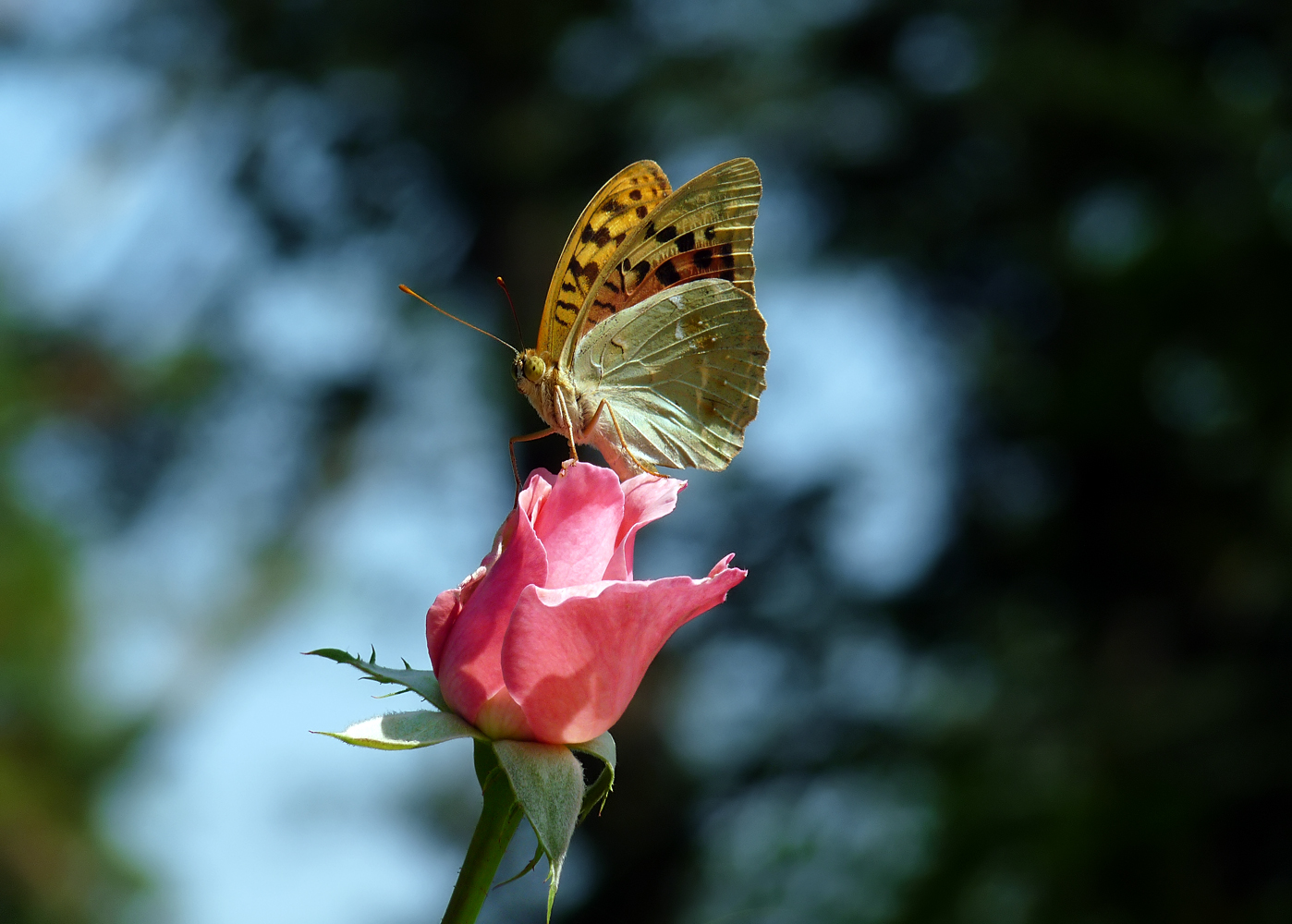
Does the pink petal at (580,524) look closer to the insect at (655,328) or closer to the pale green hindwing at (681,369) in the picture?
the insect at (655,328)

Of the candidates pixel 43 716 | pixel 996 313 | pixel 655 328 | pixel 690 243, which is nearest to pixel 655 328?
pixel 655 328

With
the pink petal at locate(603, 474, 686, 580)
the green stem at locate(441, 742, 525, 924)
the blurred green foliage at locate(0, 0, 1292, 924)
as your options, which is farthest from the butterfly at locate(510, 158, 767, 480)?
the blurred green foliage at locate(0, 0, 1292, 924)

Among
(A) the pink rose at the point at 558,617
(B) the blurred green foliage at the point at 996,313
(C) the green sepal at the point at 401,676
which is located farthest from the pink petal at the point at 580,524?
(B) the blurred green foliage at the point at 996,313

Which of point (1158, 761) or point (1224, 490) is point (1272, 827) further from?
point (1224, 490)

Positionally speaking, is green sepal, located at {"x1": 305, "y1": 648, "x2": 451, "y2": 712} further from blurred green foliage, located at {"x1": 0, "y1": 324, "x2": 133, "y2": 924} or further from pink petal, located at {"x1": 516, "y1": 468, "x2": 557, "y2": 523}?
blurred green foliage, located at {"x1": 0, "y1": 324, "x2": 133, "y2": 924}

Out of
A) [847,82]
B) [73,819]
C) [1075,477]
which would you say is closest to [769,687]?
[1075,477]

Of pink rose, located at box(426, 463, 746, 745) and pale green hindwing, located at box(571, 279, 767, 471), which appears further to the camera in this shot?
pale green hindwing, located at box(571, 279, 767, 471)

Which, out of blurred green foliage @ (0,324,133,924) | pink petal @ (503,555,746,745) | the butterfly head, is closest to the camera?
pink petal @ (503,555,746,745)

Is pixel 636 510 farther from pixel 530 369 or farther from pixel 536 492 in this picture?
pixel 530 369
